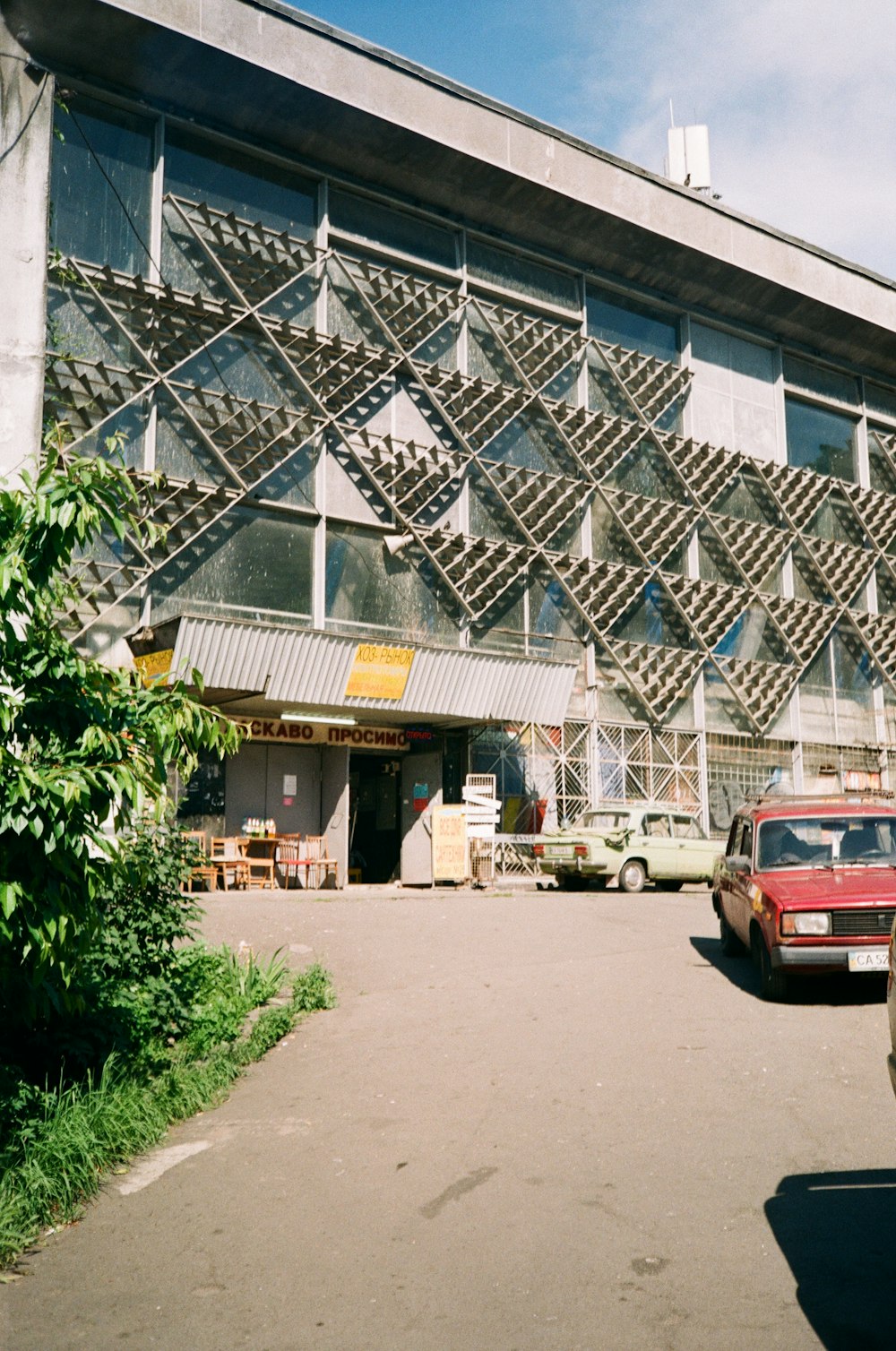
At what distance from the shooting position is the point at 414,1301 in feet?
16.4

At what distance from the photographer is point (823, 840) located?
40.9 feet

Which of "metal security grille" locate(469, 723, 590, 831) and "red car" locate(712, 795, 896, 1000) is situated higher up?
"metal security grille" locate(469, 723, 590, 831)

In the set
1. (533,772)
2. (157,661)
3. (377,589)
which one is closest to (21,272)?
(157,661)

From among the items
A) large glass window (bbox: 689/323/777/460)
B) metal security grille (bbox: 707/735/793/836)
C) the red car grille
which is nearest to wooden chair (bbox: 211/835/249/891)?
metal security grille (bbox: 707/735/793/836)

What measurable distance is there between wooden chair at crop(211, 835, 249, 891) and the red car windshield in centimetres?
1245

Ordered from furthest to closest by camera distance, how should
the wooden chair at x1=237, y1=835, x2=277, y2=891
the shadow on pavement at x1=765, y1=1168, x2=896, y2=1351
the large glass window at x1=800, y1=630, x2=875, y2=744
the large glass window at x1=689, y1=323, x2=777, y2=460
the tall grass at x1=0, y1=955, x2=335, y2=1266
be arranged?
the large glass window at x1=800, y1=630, x2=875, y2=744, the large glass window at x1=689, y1=323, x2=777, y2=460, the wooden chair at x1=237, y1=835, x2=277, y2=891, the tall grass at x1=0, y1=955, x2=335, y2=1266, the shadow on pavement at x1=765, y1=1168, x2=896, y2=1351

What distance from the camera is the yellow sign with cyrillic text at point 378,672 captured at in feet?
77.5

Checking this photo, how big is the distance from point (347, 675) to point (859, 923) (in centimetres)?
1397

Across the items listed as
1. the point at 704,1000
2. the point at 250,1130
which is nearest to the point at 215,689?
the point at 704,1000

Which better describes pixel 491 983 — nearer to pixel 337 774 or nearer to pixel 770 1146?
pixel 770 1146

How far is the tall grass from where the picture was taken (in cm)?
638

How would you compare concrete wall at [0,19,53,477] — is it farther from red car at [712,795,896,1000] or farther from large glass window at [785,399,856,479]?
large glass window at [785,399,856,479]

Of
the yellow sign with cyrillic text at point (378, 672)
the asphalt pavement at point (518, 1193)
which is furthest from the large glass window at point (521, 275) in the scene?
the asphalt pavement at point (518, 1193)

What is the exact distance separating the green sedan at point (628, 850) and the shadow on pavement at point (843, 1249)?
16.9 metres
